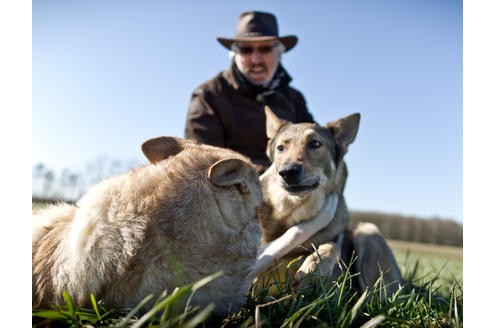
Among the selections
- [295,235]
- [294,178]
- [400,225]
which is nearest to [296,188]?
[294,178]

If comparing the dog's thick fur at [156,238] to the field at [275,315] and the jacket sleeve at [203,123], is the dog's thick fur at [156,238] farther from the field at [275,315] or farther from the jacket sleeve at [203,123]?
the jacket sleeve at [203,123]

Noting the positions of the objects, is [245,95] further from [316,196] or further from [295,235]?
[295,235]

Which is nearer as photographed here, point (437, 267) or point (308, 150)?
point (308, 150)

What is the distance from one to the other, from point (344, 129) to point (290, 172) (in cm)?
100

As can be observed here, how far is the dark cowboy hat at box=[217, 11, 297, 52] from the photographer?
4953 mm

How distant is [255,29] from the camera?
5.01m

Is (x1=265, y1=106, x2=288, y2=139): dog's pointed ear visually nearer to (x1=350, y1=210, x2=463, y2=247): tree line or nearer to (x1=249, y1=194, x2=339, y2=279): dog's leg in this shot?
(x1=249, y1=194, x2=339, y2=279): dog's leg

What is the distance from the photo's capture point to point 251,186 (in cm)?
203

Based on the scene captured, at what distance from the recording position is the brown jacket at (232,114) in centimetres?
489

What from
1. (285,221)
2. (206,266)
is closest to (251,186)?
(206,266)

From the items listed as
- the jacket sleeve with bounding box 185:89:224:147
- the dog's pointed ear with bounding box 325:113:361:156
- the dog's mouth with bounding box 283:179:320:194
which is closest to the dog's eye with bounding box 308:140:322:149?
the dog's pointed ear with bounding box 325:113:361:156

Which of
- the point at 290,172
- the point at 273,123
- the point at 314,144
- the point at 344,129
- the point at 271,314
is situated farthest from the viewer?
the point at 273,123

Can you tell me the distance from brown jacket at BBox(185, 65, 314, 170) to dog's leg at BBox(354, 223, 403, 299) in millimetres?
1507
